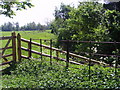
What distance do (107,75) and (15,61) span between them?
13.3 feet

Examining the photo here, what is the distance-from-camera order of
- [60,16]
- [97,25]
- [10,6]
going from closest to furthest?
[10,6] < [97,25] < [60,16]

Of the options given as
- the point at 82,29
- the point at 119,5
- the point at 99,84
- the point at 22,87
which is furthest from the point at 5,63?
the point at 119,5

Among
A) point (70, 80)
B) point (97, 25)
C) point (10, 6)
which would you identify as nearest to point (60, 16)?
point (97, 25)

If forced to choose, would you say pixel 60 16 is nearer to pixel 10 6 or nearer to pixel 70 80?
pixel 10 6

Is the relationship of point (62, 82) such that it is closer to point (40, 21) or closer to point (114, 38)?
point (114, 38)

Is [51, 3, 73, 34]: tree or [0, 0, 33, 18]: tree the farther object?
[51, 3, 73, 34]: tree

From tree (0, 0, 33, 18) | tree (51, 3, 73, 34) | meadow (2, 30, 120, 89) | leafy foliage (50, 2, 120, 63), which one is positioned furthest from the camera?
tree (51, 3, 73, 34)

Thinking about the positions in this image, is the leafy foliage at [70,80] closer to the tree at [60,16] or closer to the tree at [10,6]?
the tree at [10,6]

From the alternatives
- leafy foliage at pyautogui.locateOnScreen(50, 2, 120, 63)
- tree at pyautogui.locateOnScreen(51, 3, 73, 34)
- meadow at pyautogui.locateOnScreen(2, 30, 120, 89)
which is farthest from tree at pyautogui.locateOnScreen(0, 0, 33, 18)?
tree at pyautogui.locateOnScreen(51, 3, 73, 34)

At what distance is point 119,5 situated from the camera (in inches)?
492

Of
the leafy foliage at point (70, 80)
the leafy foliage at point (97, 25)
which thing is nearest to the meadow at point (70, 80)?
the leafy foliage at point (70, 80)

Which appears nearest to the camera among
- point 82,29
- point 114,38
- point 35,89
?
point 35,89

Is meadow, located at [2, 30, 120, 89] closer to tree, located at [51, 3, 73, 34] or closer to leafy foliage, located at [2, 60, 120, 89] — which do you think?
leafy foliage, located at [2, 60, 120, 89]

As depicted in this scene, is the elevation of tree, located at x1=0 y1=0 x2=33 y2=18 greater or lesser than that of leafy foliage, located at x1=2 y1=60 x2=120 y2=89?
greater
